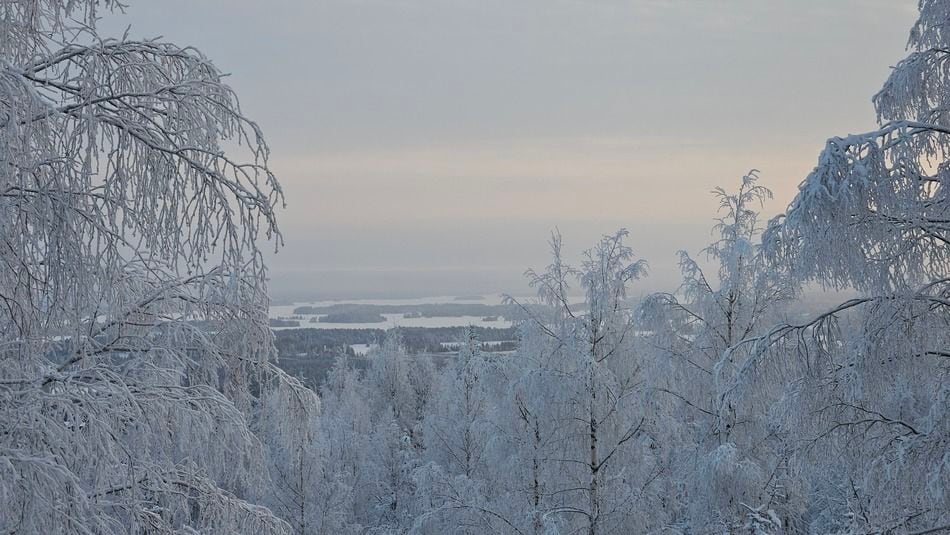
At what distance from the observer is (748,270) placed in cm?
1005

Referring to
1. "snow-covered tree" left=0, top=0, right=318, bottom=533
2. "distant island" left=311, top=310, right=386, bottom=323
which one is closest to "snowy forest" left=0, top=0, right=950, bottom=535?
"snow-covered tree" left=0, top=0, right=318, bottom=533

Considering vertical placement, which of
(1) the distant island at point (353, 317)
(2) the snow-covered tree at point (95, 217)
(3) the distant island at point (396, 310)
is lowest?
(1) the distant island at point (353, 317)

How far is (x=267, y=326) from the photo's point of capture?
165 inches

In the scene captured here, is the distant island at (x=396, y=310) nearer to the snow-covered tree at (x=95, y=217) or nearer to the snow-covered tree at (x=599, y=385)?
the snow-covered tree at (x=599, y=385)

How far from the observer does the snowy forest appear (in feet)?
8.80

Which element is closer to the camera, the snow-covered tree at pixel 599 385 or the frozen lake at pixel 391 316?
the snow-covered tree at pixel 599 385

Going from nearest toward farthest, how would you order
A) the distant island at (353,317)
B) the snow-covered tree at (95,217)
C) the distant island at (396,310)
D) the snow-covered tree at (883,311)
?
the snow-covered tree at (95,217), the snow-covered tree at (883,311), the distant island at (353,317), the distant island at (396,310)

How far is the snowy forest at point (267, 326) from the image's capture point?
2.68m

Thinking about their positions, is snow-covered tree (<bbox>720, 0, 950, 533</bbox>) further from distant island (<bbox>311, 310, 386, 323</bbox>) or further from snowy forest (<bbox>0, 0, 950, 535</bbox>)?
distant island (<bbox>311, 310, 386, 323</bbox>)

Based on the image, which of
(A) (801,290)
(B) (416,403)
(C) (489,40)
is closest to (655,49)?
(C) (489,40)

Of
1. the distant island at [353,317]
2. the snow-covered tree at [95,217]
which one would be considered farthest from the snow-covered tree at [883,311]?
the distant island at [353,317]

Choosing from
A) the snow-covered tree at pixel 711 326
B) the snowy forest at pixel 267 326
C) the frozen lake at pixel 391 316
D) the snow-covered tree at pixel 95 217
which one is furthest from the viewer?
the frozen lake at pixel 391 316

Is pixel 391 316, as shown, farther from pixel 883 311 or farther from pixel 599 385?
pixel 883 311

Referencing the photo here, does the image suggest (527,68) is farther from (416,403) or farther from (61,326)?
(61,326)
